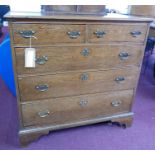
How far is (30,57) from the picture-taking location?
114 cm

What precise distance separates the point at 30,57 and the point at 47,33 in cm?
19

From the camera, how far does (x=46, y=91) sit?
132 centimetres

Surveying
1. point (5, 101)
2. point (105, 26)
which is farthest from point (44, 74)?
point (5, 101)

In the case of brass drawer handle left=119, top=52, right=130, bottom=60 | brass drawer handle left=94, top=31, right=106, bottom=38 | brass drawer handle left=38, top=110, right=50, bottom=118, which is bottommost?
brass drawer handle left=38, top=110, right=50, bottom=118

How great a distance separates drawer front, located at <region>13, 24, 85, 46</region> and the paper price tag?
43 millimetres

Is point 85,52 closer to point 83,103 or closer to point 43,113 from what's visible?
point 83,103

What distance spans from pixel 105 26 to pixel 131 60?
14.8 inches

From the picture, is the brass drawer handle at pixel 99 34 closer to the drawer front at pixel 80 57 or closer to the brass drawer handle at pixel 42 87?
the drawer front at pixel 80 57

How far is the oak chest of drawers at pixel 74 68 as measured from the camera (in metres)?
1.13

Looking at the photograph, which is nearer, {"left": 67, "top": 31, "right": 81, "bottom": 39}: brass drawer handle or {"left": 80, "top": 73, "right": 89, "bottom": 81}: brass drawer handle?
{"left": 67, "top": 31, "right": 81, "bottom": 39}: brass drawer handle

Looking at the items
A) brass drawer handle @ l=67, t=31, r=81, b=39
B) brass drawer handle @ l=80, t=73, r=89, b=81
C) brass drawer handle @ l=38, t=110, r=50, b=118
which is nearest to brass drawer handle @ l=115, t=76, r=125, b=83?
brass drawer handle @ l=80, t=73, r=89, b=81

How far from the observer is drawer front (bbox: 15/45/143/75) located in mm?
1188

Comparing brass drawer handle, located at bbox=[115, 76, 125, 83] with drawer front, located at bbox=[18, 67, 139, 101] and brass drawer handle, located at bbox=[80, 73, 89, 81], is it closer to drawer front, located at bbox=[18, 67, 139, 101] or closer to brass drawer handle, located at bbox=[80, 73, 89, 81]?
drawer front, located at bbox=[18, 67, 139, 101]

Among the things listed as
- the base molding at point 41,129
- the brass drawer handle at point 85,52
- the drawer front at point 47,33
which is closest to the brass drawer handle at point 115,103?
the base molding at point 41,129
